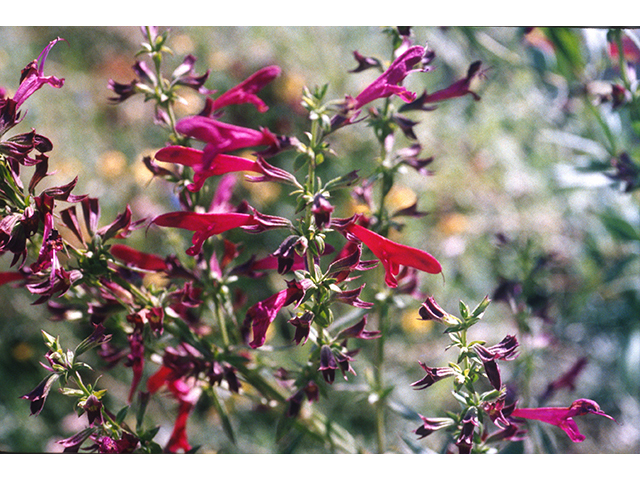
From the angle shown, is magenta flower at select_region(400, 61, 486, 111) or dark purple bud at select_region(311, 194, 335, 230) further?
magenta flower at select_region(400, 61, 486, 111)

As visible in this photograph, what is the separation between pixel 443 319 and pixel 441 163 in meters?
1.38

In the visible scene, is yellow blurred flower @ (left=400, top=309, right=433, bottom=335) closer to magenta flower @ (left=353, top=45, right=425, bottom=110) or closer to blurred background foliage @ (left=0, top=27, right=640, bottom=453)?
blurred background foliage @ (left=0, top=27, right=640, bottom=453)

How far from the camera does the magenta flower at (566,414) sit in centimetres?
66

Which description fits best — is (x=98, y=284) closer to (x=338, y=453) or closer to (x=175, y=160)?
(x=175, y=160)

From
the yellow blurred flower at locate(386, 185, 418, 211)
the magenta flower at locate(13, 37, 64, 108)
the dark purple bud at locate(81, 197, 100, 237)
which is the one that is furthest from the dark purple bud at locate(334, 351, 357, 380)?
the yellow blurred flower at locate(386, 185, 418, 211)

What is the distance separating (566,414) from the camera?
0.67 metres

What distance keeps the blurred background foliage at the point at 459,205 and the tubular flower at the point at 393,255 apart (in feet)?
1.18

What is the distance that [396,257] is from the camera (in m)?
0.63

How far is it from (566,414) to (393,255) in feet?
1.03

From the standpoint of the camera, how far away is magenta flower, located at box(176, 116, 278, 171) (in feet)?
2.01

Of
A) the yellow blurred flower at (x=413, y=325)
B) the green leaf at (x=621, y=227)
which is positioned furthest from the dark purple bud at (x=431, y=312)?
the yellow blurred flower at (x=413, y=325)

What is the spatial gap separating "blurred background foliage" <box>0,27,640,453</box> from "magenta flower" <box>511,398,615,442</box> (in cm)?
23

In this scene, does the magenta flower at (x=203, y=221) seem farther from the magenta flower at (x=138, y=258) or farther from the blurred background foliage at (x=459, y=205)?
the blurred background foliage at (x=459, y=205)

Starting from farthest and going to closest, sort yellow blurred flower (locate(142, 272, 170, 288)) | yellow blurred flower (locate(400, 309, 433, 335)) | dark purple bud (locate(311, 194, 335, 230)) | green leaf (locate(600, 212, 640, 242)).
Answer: yellow blurred flower (locate(400, 309, 433, 335)) < green leaf (locate(600, 212, 640, 242)) < yellow blurred flower (locate(142, 272, 170, 288)) < dark purple bud (locate(311, 194, 335, 230))
